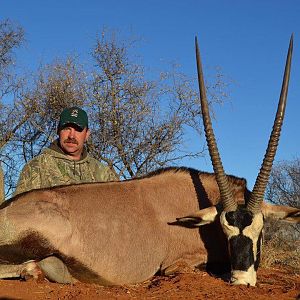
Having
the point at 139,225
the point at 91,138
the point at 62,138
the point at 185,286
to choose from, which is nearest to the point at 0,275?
the point at 139,225

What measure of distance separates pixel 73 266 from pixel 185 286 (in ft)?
3.27

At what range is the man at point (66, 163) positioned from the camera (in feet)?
19.8

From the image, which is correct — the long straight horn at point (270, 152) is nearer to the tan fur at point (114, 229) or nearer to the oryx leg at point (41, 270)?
the tan fur at point (114, 229)

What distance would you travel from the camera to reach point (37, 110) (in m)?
12.6

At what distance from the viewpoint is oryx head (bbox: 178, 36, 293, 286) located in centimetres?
453

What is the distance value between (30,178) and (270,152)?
8.43 feet

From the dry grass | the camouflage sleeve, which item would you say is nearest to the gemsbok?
the camouflage sleeve

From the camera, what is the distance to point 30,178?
602 centimetres

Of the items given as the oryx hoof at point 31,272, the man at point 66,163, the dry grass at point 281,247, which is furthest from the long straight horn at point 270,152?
the man at point 66,163

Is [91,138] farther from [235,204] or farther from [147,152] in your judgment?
[235,204]

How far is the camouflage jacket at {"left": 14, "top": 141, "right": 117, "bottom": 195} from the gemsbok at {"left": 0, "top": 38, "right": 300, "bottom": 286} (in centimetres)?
96

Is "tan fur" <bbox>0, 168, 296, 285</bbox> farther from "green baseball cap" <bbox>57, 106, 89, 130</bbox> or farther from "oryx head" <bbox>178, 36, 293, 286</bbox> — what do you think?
"green baseball cap" <bbox>57, 106, 89, 130</bbox>

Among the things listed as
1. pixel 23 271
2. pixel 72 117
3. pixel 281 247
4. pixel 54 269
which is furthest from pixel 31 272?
pixel 281 247

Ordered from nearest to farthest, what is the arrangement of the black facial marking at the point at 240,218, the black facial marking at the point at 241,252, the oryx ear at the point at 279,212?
1. the black facial marking at the point at 241,252
2. the black facial marking at the point at 240,218
3. the oryx ear at the point at 279,212
